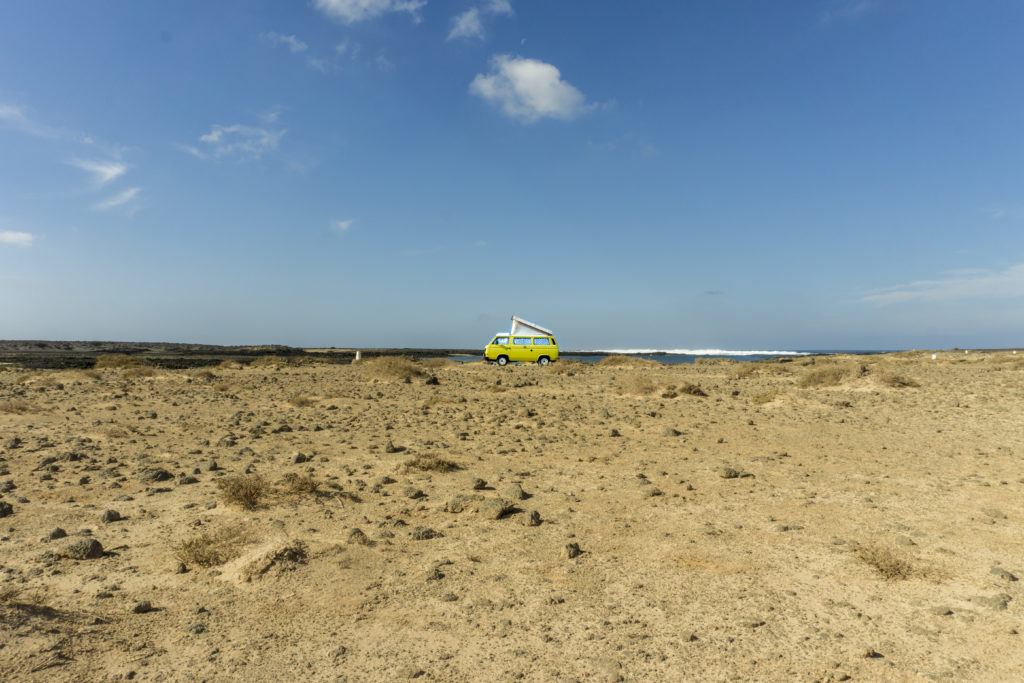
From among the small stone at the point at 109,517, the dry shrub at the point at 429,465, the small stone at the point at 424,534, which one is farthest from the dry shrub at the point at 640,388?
the small stone at the point at 109,517

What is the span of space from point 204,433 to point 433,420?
16.5 feet

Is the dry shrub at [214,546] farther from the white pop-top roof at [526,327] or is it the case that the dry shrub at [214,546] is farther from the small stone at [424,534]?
the white pop-top roof at [526,327]

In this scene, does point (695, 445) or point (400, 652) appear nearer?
point (400, 652)

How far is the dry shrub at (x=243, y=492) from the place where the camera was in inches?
268

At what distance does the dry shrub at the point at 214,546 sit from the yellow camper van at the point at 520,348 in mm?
33187

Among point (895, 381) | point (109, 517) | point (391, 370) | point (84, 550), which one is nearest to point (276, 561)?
point (84, 550)

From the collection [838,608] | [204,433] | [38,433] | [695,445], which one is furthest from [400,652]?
[38,433]

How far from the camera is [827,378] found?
2148 centimetres

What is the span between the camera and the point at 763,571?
5.14m

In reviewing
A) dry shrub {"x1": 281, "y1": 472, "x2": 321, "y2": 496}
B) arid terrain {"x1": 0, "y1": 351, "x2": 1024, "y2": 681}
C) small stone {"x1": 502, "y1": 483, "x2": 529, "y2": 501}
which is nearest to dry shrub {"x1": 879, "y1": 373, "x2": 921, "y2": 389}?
arid terrain {"x1": 0, "y1": 351, "x2": 1024, "y2": 681}

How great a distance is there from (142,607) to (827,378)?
22.8 metres

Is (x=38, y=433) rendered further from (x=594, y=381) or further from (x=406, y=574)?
(x=594, y=381)

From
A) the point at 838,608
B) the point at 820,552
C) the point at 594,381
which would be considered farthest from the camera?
the point at 594,381

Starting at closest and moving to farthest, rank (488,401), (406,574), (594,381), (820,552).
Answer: (406,574) < (820,552) < (488,401) < (594,381)
